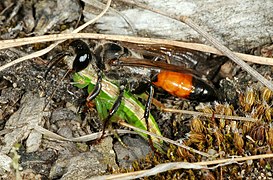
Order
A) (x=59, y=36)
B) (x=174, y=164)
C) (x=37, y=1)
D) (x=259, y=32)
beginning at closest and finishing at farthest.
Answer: (x=174, y=164) < (x=59, y=36) < (x=259, y=32) < (x=37, y=1)

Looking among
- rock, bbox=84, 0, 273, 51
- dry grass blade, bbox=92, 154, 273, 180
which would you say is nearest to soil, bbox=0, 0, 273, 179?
dry grass blade, bbox=92, 154, 273, 180

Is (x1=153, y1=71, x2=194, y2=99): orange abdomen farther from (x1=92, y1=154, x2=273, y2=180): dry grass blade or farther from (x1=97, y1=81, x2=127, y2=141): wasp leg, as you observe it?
(x1=92, y1=154, x2=273, y2=180): dry grass blade

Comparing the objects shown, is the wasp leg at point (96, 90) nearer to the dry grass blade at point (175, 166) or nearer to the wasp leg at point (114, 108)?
the wasp leg at point (114, 108)

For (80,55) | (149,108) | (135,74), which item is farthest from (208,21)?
(80,55)

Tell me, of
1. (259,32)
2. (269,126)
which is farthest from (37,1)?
(269,126)

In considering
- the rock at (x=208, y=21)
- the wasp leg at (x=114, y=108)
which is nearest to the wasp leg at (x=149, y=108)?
the wasp leg at (x=114, y=108)

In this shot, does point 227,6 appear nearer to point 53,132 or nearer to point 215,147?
point 215,147

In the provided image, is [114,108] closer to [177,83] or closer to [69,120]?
[69,120]

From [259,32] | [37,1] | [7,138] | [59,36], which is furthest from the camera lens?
[37,1]
